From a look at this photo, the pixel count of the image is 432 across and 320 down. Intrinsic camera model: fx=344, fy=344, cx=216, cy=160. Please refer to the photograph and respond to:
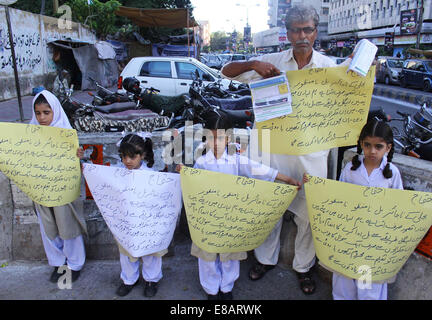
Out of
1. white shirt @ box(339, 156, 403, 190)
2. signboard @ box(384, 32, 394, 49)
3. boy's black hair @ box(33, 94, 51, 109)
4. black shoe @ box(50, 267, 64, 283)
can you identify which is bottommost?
black shoe @ box(50, 267, 64, 283)

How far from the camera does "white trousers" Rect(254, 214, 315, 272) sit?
2658 mm

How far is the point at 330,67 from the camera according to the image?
90.2 inches

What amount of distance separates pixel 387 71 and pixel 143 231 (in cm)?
2088

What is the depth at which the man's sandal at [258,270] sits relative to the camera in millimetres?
2792

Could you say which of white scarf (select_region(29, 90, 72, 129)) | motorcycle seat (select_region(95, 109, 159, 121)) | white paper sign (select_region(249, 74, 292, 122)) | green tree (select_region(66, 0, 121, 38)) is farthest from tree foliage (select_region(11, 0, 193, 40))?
white paper sign (select_region(249, 74, 292, 122))

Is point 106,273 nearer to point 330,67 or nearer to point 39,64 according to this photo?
point 330,67

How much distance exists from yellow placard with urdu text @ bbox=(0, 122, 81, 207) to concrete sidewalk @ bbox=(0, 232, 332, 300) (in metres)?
0.69

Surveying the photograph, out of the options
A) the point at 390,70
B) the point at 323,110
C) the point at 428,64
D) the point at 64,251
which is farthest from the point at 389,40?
the point at 64,251

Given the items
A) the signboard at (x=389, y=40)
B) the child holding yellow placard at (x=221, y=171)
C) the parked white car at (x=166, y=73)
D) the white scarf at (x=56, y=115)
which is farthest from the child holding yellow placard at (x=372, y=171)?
the signboard at (x=389, y=40)

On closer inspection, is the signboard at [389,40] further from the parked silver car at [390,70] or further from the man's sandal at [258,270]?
the man's sandal at [258,270]

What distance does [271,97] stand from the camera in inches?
91.4

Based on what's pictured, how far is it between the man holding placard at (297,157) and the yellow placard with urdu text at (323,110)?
0.11 metres

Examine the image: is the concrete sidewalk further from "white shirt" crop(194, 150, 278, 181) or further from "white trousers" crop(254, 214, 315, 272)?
"white shirt" crop(194, 150, 278, 181)
